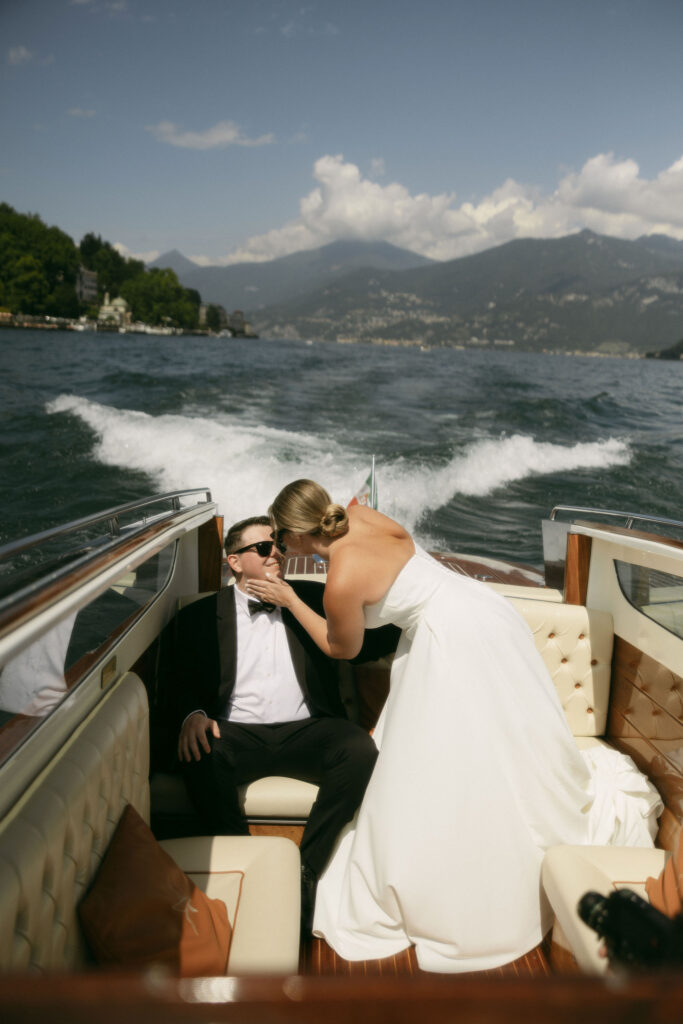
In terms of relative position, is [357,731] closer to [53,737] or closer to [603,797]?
[603,797]

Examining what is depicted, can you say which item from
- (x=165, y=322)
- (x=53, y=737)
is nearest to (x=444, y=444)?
(x=53, y=737)

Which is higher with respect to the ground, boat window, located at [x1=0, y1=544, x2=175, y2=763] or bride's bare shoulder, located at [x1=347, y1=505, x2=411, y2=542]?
bride's bare shoulder, located at [x1=347, y1=505, x2=411, y2=542]

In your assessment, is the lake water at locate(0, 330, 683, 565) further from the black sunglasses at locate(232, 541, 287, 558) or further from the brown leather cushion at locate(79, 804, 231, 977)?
the brown leather cushion at locate(79, 804, 231, 977)

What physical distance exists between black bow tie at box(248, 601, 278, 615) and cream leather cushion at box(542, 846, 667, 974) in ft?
4.34

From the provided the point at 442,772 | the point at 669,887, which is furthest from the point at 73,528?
the point at 669,887

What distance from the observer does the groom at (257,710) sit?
7.48ft

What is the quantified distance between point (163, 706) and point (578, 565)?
6.96 feet

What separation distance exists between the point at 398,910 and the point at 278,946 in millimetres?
402

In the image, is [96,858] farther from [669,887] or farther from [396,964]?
[669,887]

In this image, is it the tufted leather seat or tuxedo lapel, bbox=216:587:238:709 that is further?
tuxedo lapel, bbox=216:587:238:709

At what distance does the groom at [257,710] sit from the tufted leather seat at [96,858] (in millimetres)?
224

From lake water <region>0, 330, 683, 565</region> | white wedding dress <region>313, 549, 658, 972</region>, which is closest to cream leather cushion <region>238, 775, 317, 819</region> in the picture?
white wedding dress <region>313, 549, 658, 972</region>

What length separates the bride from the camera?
6.15ft

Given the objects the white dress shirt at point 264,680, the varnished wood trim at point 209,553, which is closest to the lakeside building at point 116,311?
the varnished wood trim at point 209,553
